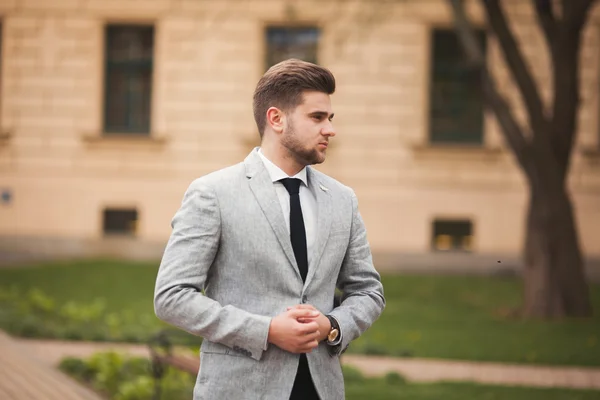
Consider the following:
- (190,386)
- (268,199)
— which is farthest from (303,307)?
(190,386)

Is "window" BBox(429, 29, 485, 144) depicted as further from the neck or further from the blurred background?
the neck

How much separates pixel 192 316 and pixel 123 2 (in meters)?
18.5

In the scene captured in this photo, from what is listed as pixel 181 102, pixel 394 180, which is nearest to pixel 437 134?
pixel 394 180

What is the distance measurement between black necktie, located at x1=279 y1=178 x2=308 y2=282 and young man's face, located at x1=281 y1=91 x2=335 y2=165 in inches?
5.5

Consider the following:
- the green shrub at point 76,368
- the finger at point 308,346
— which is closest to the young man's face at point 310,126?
the finger at point 308,346

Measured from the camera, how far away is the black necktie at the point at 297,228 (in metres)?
3.43

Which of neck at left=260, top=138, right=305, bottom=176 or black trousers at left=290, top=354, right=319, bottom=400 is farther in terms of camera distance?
neck at left=260, top=138, right=305, bottom=176

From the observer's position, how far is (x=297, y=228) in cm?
346

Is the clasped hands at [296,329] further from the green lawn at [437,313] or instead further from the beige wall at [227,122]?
the beige wall at [227,122]

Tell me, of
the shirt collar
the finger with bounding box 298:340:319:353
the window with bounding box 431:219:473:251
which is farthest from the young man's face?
the window with bounding box 431:219:473:251

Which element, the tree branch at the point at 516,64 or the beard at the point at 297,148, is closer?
the beard at the point at 297,148

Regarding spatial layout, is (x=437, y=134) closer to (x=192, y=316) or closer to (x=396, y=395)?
(x=396, y=395)

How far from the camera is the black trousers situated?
3.40 m

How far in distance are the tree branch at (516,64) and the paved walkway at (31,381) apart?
24.5ft
